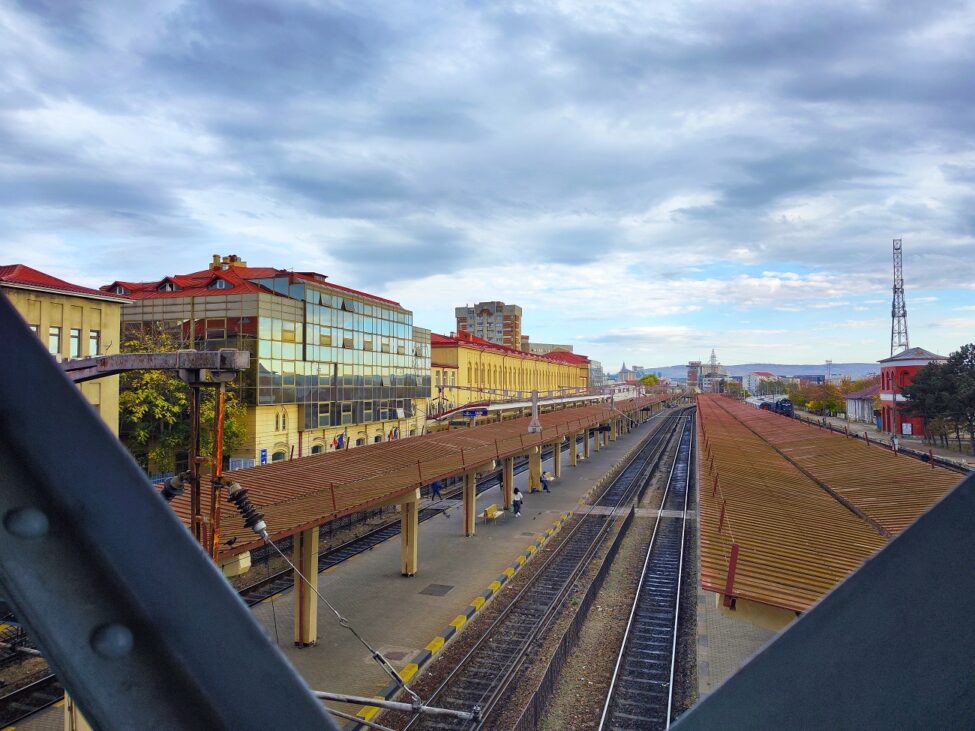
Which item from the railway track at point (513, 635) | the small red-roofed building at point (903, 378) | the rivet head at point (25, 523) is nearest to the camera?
the rivet head at point (25, 523)

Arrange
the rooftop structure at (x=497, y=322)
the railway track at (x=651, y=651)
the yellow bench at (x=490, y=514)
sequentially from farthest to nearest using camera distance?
the rooftop structure at (x=497, y=322) → the yellow bench at (x=490, y=514) → the railway track at (x=651, y=651)

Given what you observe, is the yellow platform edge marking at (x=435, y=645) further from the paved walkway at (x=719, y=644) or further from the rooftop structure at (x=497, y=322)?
the rooftop structure at (x=497, y=322)

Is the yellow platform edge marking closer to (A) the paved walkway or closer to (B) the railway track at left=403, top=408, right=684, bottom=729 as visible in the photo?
(B) the railway track at left=403, top=408, right=684, bottom=729

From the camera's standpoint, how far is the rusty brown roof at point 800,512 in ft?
23.0

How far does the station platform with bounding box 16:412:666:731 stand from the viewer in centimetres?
1107

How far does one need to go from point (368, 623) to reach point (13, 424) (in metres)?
13.6

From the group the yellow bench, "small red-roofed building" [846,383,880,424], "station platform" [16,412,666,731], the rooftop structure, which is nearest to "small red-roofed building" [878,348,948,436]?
"small red-roofed building" [846,383,880,424]

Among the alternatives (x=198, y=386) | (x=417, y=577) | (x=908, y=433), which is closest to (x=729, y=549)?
(x=198, y=386)

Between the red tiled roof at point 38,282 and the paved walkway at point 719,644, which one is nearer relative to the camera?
the paved walkway at point 719,644

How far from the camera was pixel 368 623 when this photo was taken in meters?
13.1

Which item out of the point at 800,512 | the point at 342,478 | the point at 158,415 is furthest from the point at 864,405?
the point at 342,478

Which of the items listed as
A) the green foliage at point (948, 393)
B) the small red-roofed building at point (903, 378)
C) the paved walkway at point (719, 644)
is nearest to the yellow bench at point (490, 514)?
the paved walkway at point (719, 644)

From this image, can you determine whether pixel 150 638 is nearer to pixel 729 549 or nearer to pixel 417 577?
pixel 729 549

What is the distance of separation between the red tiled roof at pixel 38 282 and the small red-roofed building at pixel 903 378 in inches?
2057
